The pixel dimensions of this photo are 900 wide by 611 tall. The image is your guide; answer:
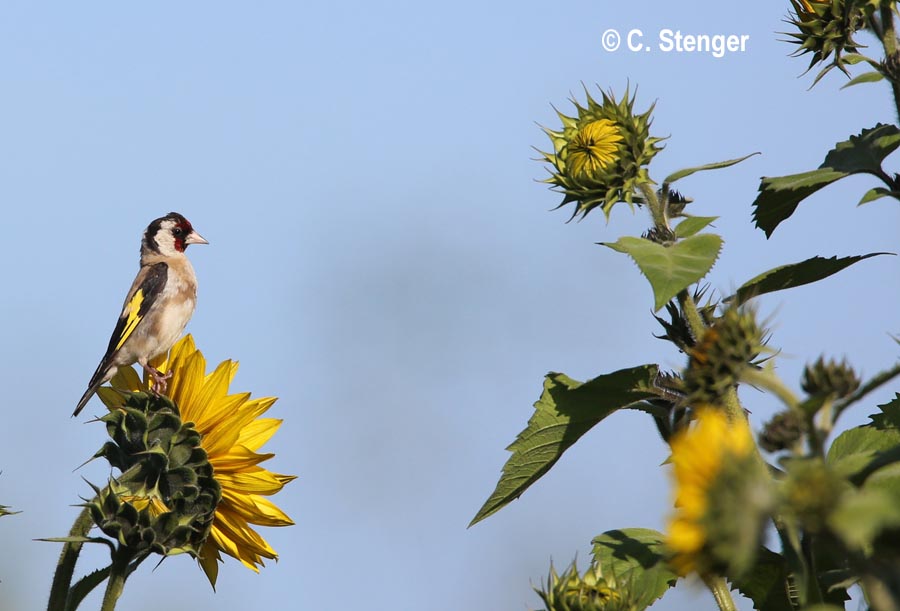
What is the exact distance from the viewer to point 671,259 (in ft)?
8.00

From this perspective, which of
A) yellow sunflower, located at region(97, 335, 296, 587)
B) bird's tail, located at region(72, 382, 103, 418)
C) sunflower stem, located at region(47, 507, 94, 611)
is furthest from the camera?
bird's tail, located at region(72, 382, 103, 418)

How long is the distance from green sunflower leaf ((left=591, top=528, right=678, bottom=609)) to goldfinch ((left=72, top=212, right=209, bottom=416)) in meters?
4.87

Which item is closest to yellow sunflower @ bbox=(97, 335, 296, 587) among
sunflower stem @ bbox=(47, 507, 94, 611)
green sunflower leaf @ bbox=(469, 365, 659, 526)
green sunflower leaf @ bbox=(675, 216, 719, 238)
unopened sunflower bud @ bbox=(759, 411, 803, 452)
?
sunflower stem @ bbox=(47, 507, 94, 611)

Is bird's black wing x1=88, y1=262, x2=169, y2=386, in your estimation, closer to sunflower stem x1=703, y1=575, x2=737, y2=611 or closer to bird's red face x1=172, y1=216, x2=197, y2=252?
bird's red face x1=172, y1=216, x2=197, y2=252

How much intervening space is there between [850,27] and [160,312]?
5.39 metres

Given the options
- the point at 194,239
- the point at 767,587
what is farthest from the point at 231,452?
the point at 194,239

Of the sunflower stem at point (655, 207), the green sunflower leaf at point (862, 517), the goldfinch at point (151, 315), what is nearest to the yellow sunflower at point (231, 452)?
the sunflower stem at point (655, 207)

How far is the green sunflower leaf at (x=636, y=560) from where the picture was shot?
98.2 inches

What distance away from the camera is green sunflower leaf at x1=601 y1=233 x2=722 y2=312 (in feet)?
7.34

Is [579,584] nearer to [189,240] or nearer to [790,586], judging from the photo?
[790,586]

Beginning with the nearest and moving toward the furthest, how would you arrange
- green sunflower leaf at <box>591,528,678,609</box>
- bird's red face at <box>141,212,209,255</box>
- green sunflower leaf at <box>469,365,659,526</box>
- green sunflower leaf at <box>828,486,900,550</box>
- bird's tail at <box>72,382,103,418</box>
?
green sunflower leaf at <box>828,486,900,550</box>, green sunflower leaf at <box>591,528,678,609</box>, green sunflower leaf at <box>469,365,659,526</box>, bird's tail at <box>72,382,103,418</box>, bird's red face at <box>141,212,209,255</box>

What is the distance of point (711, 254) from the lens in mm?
2426

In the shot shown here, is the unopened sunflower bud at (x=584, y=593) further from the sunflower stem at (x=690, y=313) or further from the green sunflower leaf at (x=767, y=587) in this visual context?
the sunflower stem at (x=690, y=313)

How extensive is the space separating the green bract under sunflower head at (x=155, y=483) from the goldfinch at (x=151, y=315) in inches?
146
